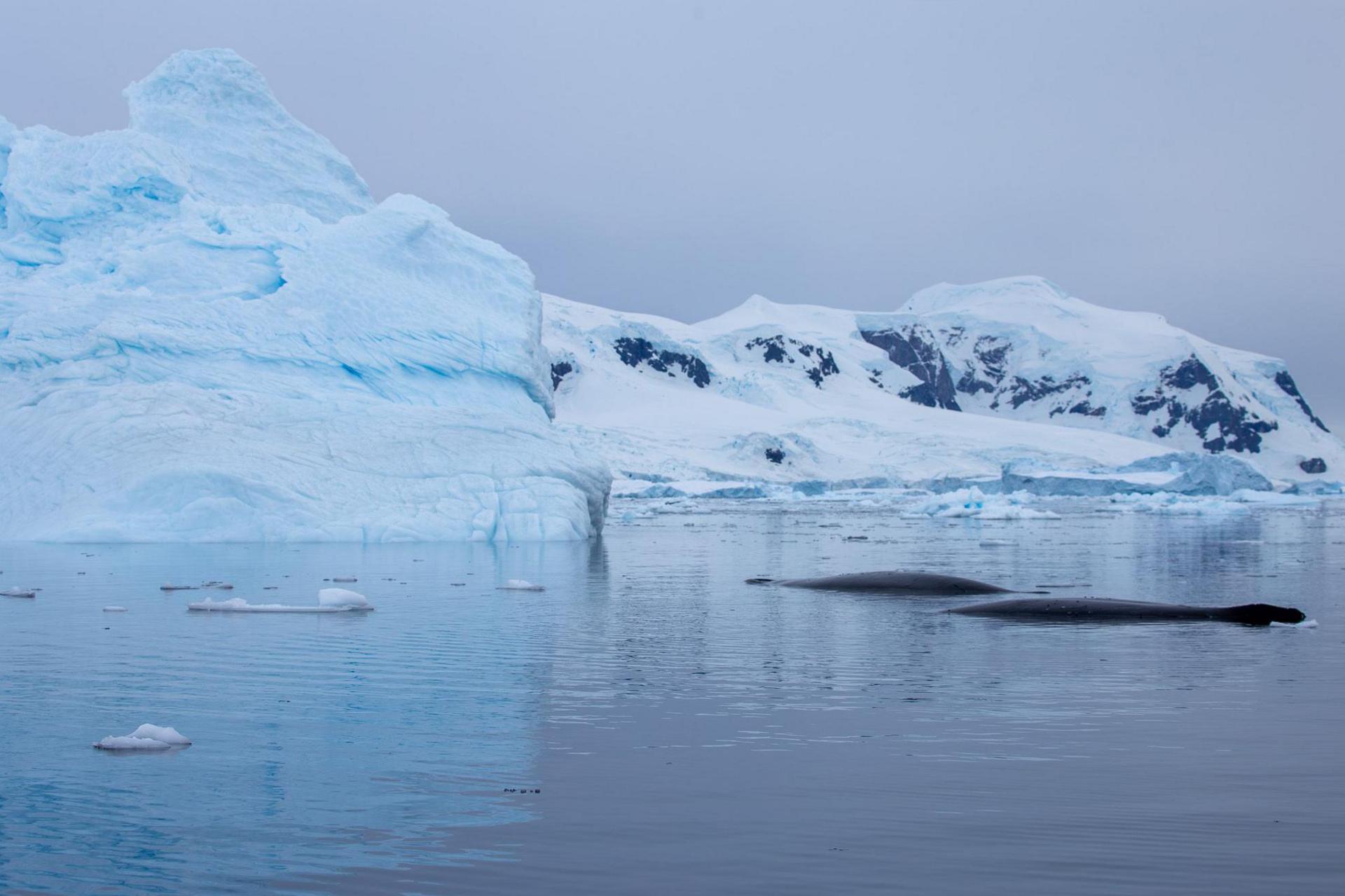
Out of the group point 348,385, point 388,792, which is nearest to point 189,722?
point 388,792

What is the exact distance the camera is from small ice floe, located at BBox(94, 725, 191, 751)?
585cm

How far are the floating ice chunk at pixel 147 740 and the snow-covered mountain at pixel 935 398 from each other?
168 feet

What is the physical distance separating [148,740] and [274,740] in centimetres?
56

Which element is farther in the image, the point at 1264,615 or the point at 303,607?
the point at 303,607

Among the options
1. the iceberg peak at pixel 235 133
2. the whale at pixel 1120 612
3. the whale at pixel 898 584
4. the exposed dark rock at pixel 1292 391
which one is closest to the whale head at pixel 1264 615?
the whale at pixel 1120 612

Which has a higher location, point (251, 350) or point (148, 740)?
point (251, 350)

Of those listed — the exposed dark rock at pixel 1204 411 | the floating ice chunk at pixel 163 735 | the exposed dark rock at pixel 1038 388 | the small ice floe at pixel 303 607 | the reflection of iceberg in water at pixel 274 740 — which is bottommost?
the reflection of iceberg in water at pixel 274 740

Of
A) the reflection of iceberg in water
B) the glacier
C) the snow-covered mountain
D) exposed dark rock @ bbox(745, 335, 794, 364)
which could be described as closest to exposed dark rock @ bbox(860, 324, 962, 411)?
the snow-covered mountain

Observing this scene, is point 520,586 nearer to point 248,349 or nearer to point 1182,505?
point 248,349

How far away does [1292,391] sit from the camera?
486ft

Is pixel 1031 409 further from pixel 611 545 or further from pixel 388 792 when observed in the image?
pixel 388 792

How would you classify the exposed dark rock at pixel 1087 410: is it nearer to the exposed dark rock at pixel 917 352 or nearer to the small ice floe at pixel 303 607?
the exposed dark rock at pixel 917 352

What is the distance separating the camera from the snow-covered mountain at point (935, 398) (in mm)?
73250

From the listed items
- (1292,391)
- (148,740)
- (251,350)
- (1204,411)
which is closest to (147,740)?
(148,740)
